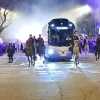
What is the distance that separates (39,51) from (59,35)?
3426 mm

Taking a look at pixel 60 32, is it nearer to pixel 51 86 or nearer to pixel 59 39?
pixel 59 39

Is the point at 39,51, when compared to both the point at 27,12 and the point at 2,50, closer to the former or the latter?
the point at 2,50

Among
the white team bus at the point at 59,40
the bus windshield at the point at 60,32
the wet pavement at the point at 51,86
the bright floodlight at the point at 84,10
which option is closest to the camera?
the wet pavement at the point at 51,86

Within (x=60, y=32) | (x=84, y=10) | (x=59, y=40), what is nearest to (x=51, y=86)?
(x=59, y=40)

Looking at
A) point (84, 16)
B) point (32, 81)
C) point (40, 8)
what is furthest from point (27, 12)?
point (32, 81)

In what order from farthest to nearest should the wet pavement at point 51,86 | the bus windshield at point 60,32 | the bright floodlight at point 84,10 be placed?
the bright floodlight at point 84,10, the bus windshield at point 60,32, the wet pavement at point 51,86

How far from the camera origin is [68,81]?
20.6m

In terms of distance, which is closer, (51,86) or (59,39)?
(51,86)

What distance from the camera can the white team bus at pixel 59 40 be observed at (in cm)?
3569

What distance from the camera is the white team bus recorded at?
3569 cm

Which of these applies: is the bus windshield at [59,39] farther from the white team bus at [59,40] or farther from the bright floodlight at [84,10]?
the bright floodlight at [84,10]

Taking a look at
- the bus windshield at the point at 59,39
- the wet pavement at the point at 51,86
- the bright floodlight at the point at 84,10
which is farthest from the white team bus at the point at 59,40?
the bright floodlight at the point at 84,10

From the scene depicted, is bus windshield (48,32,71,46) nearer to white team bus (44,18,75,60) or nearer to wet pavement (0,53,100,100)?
white team bus (44,18,75,60)

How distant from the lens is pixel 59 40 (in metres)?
36.5
